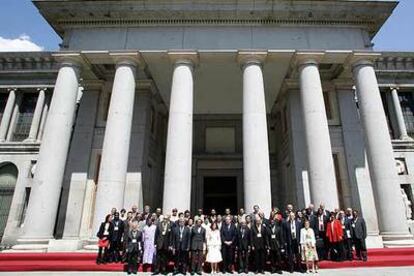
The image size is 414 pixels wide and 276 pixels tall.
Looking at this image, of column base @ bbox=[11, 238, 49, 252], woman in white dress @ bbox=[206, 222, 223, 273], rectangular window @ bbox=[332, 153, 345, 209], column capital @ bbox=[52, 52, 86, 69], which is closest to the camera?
woman in white dress @ bbox=[206, 222, 223, 273]

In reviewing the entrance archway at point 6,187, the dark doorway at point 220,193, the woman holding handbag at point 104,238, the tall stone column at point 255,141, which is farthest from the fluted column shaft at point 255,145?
the entrance archway at point 6,187

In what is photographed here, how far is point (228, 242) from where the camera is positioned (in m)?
11.7

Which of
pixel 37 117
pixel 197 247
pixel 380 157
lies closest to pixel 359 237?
pixel 380 157

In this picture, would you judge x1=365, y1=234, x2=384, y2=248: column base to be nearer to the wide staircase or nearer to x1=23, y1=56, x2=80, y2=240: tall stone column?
the wide staircase

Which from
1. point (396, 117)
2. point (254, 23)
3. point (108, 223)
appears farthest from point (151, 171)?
point (396, 117)

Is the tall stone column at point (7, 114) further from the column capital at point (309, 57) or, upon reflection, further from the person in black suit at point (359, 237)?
the person in black suit at point (359, 237)

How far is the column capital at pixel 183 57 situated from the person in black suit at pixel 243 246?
10.1 metres

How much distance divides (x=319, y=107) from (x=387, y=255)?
7963 millimetres

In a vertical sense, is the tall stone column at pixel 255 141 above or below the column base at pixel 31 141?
below

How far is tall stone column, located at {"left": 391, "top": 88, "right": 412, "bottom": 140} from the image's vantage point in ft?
89.2

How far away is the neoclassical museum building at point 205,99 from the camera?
1583 centimetres

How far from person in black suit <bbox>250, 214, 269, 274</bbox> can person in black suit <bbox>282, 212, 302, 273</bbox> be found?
79 cm

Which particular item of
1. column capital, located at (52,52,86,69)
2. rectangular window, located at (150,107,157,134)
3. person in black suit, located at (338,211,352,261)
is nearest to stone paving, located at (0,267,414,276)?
person in black suit, located at (338,211,352,261)

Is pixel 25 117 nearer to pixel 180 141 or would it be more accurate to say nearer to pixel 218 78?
pixel 218 78
